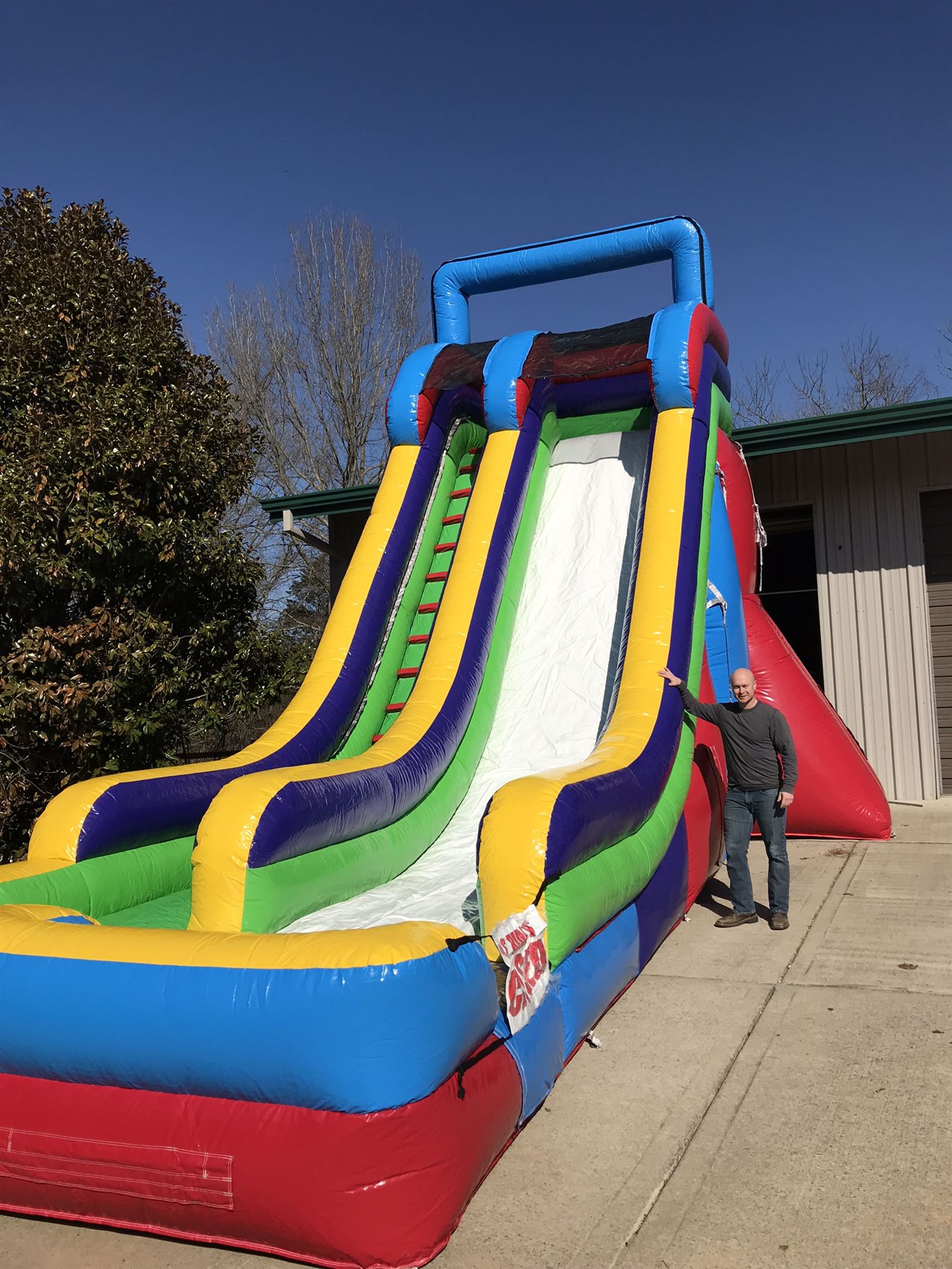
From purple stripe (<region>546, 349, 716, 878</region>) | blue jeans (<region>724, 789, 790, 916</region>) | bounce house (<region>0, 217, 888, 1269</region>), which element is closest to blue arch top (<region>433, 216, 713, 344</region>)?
bounce house (<region>0, 217, 888, 1269</region>)

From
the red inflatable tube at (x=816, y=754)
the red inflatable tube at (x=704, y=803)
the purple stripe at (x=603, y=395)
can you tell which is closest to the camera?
the red inflatable tube at (x=704, y=803)

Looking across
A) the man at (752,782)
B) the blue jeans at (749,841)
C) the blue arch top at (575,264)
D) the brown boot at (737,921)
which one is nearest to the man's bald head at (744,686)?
the man at (752,782)

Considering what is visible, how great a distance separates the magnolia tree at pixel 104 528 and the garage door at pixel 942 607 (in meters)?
5.32

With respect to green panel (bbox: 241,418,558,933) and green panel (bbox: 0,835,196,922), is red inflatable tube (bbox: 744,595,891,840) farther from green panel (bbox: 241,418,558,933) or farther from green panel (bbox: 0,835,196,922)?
green panel (bbox: 0,835,196,922)

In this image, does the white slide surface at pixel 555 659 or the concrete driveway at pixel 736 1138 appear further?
the white slide surface at pixel 555 659

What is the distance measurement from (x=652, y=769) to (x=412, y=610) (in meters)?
2.47

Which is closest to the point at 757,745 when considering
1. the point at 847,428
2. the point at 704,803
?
the point at 704,803

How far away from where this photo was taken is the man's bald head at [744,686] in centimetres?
477

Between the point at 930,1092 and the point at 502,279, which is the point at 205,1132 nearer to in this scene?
the point at 930,1092

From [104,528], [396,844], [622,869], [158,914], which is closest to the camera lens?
[622,869]

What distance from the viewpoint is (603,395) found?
22.3 feet

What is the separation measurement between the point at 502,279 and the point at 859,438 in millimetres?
2989

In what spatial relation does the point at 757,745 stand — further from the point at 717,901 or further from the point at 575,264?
the point at 575,264

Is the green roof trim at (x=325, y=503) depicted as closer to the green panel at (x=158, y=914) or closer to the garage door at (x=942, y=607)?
the garage door at (x=942, y=607)
